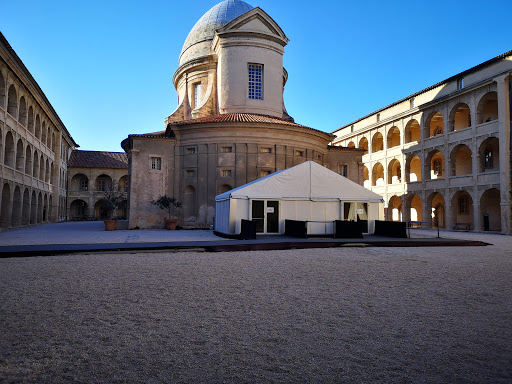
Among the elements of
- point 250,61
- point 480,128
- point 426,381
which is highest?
point 250,61

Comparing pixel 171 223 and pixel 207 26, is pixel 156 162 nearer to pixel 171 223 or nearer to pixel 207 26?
pixel 171 223

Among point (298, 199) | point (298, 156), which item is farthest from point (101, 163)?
point (298, 199)

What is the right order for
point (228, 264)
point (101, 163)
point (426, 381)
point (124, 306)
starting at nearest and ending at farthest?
point (426, 381), point (124, 306), point (228, 264), point (101, 163)

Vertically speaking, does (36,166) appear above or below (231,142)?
below

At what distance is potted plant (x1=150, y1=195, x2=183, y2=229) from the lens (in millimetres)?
26250

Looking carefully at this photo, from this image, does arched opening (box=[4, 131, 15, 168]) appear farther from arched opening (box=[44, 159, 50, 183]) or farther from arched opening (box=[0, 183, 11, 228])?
arched opening (box=[44, 159, 50, 183])

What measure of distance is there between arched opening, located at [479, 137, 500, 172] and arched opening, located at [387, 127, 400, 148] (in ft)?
33.4

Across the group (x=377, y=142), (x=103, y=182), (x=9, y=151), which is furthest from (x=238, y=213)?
(x=103, y=182)

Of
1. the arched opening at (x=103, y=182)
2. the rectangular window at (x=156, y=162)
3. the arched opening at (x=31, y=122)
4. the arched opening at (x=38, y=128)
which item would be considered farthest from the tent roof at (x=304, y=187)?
the arched opening at (x=103, y=182)

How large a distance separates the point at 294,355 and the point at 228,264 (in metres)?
6.39

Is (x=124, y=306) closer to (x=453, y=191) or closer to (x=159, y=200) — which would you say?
(x=159, y=200)

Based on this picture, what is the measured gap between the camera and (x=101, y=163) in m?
57.6

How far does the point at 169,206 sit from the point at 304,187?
1095 centimetres

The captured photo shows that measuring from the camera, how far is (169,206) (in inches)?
1063
